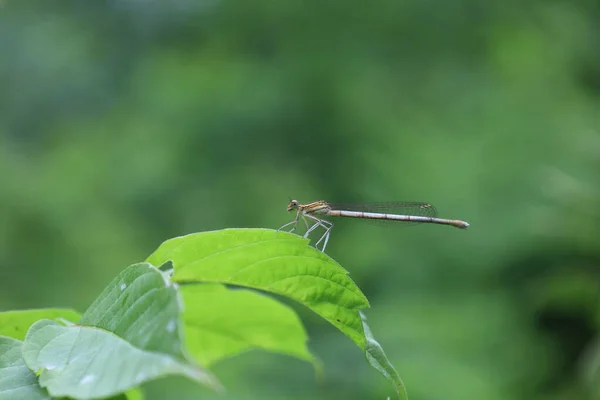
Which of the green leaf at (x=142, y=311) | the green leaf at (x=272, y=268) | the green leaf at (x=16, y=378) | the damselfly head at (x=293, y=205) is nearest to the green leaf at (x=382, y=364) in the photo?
the green leaf at (x=272, y=268)

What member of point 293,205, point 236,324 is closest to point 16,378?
point 236,324

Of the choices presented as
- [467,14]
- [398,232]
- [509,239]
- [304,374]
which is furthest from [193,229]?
[467,14]

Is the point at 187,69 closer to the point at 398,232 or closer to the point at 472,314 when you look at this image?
the point at 398,232

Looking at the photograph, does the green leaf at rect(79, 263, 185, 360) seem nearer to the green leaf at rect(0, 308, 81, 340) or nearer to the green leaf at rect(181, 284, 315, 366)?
the green leaf at rect(181, 284, 315, 366)

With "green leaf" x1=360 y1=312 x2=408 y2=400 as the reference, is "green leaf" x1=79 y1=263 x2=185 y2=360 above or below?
above

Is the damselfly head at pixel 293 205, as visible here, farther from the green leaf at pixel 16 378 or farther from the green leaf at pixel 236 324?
the green leaf at pixel 16 378

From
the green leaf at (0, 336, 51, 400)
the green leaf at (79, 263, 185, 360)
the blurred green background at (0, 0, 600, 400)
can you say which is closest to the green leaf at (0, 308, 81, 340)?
the green leaf at (0, 336, 51, 400)
